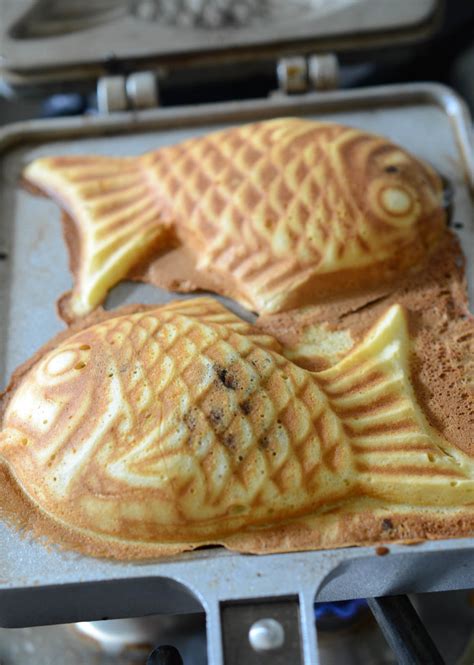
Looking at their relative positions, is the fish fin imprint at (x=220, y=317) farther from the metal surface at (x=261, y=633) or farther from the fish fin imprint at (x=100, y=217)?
the metal surface at (x=261, y=633)

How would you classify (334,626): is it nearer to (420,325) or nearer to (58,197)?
(420,325)

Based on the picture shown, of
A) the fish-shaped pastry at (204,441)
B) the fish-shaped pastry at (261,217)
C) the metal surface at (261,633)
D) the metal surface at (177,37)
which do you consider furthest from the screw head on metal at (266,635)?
Answer: the metal surface at (177,37)

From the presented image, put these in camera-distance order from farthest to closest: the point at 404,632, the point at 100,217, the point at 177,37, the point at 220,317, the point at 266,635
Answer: the point at 177,37, the point at 100,217, the point at 220,317, the point at 404,632, the point at 266,635

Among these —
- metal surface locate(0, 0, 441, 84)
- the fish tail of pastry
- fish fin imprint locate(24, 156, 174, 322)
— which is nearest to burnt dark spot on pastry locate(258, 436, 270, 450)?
the fish tail of pastry

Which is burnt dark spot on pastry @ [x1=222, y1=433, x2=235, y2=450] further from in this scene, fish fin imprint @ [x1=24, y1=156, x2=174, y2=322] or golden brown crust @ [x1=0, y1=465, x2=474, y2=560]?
fish fin imprint @ [x1=24, y1=156, x2=174, y2=322]

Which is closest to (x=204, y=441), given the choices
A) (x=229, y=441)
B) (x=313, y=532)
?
(x=229, y=441)

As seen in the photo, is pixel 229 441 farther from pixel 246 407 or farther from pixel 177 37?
pixel 177 37

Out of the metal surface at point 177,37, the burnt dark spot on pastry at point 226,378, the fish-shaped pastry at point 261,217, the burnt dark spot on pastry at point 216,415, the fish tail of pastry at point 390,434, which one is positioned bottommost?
the fish tail of pastry at point 390,434

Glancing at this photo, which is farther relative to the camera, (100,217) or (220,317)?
(100,217)
